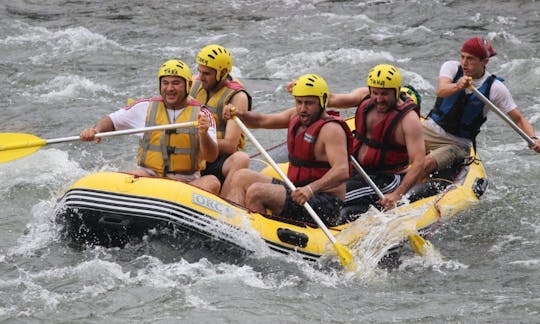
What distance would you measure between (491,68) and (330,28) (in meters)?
3.04

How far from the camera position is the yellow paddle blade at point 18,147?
8172 mm

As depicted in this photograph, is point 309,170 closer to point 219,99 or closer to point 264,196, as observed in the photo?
point 264,196

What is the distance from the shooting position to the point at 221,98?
873 centimetres

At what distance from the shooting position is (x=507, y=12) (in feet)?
55.6

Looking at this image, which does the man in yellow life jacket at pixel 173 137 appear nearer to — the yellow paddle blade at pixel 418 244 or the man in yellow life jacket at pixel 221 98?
the man in yellow life jacket at pixel 221 98

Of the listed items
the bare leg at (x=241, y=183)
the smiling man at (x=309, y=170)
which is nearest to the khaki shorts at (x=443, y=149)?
the smiling man at (x=309, y=170)

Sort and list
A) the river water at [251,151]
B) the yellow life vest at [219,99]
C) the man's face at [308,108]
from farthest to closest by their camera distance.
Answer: the yellow life vest at [219,99] → the man's face at [308,108] → the river water at [251,151]

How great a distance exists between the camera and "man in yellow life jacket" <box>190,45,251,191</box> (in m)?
8.55

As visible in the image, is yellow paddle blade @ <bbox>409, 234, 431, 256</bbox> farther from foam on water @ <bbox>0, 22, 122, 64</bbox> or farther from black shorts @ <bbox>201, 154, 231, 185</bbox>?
foam on water @ <bbox>0, 22, 122, 64</bbox>

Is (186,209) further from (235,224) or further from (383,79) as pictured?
(383,79)

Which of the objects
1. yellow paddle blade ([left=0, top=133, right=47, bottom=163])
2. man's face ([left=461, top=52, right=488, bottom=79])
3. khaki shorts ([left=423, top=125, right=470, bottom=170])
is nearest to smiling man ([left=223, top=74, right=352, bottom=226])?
yellow paddle blade ([left=0, top=133, right=47, bottom=163])

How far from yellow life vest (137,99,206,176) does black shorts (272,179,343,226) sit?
0.79 m

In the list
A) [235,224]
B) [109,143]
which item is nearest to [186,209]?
[235,224]

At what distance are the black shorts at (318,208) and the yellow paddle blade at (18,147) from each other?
2.03 metres
